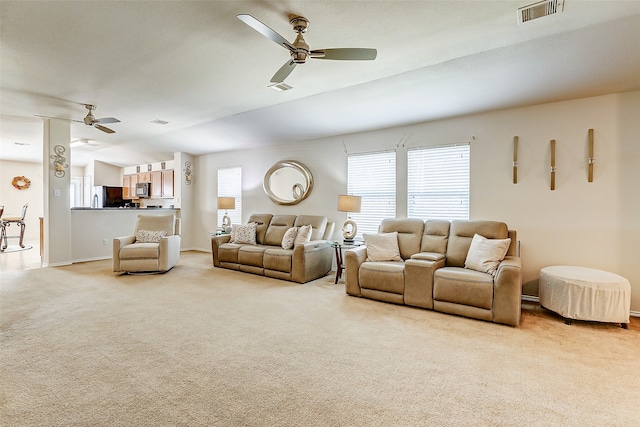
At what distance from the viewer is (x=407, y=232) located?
430 centimetres

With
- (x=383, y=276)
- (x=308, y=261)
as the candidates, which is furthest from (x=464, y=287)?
(x=308, y=261)

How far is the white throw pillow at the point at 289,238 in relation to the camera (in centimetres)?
500

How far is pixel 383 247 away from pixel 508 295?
1.52 m

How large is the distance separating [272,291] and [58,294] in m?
2.72

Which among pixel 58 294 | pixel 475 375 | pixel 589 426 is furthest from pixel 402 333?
pixel 58 294

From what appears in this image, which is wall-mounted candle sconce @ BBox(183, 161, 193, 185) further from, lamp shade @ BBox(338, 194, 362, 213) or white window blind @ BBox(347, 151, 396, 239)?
lamp shade @ BBox(338, 194, 362, 213)

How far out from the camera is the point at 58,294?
3934 mm

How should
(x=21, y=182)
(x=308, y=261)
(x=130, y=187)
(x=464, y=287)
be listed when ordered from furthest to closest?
(x=130, y=187)
(x=21, y=182)
(x=308, y=261)
(x=464, y=287)

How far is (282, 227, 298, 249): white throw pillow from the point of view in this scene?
5.00 m

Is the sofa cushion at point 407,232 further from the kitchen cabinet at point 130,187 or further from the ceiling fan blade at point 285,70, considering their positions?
the kitchen cabinet at point 130,187

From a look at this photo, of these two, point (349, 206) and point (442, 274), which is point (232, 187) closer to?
point (349, 206)

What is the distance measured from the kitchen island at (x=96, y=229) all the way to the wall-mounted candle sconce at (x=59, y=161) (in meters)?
0.76

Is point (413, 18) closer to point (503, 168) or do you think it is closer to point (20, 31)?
point (503, 168)

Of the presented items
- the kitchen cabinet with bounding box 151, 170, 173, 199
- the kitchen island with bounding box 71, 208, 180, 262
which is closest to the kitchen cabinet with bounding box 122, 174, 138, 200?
the kitchen cabinet with bounding box 151, 170, 173, 199
